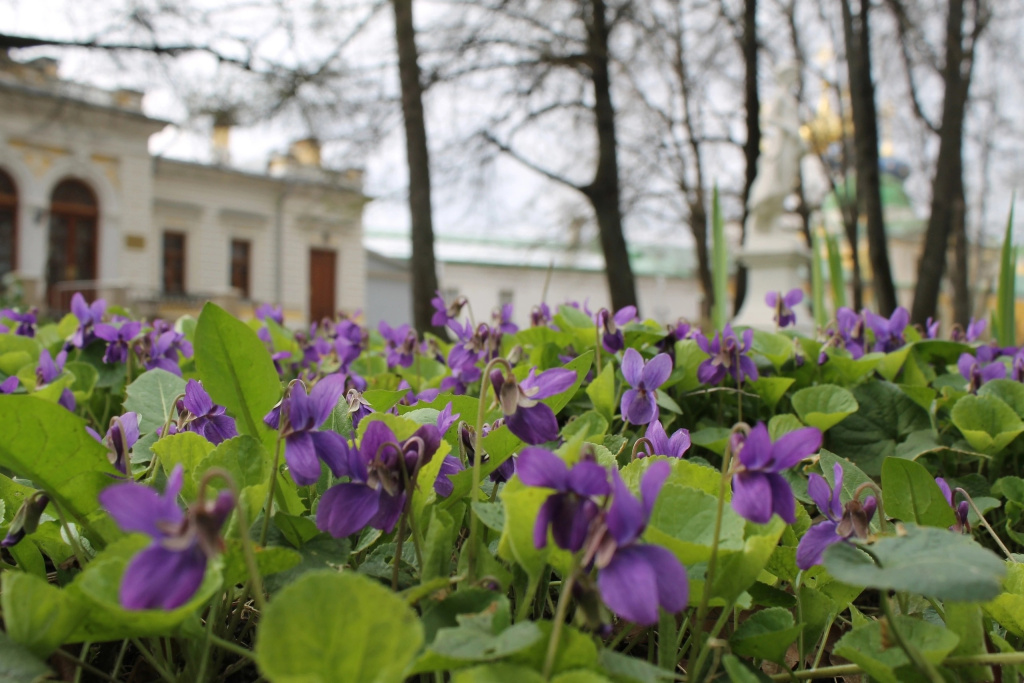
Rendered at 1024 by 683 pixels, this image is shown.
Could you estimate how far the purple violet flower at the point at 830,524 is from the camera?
26.9 inches

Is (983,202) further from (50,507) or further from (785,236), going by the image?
(50,507)

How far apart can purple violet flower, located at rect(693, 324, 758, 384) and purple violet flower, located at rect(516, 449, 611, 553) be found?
916mm

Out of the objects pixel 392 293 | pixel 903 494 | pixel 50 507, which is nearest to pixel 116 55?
pixel 50 507

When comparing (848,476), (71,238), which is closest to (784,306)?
(848,476)

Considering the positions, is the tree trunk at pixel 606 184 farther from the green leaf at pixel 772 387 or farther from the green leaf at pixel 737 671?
the green leaf at pixel 737 671

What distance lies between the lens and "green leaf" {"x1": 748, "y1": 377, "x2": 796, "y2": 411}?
1.52 meters

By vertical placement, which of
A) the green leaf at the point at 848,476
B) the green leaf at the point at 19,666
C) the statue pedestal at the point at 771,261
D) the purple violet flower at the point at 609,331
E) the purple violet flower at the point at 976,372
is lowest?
the green leaf at the point at 19,666

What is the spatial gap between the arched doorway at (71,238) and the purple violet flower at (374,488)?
26187 mm

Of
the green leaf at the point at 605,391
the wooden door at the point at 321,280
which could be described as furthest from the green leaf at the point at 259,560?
the wooden door at the point at 321,280

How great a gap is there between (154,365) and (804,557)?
56.8 inches

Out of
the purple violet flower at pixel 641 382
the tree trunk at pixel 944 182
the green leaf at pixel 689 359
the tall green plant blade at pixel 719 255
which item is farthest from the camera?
the tree trunk at pixel 944 182

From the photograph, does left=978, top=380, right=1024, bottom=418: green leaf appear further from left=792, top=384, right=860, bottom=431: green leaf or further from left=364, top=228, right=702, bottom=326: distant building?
left=364, top=228, right=702, bottom=326: distant building

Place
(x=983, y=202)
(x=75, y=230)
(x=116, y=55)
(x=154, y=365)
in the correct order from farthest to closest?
(x=75, y=230) → (x=983, y=202) → (x=116, y=55) → (x=154, y=365)

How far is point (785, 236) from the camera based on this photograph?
10.1 metres
